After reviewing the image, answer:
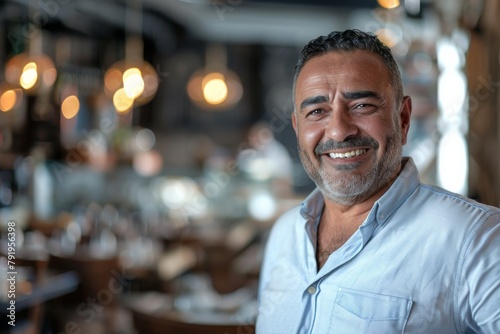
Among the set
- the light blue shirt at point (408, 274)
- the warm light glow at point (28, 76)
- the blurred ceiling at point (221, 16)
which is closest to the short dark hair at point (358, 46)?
the light blue shirt at point (408, 274)

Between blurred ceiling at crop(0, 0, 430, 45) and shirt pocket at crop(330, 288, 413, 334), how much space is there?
289 inches

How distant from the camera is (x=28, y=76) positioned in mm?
5586

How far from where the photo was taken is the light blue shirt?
136cm

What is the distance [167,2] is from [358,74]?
8.17 m

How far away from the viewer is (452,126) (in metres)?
3.46

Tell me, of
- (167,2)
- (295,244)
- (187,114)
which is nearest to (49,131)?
(167,2)

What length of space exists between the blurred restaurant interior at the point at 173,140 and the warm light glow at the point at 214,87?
17 mm

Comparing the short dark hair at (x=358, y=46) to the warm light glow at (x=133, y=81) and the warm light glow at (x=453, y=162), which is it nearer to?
the warm light glow at (x=453, y=162)

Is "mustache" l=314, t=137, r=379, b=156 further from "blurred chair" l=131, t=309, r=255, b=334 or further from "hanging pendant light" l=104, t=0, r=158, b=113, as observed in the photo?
"hanging pendant light" l=104, t=0, r=158, b=113

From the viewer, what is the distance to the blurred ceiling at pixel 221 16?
8.75 meters

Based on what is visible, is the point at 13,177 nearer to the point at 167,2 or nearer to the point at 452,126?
the point at 167,2

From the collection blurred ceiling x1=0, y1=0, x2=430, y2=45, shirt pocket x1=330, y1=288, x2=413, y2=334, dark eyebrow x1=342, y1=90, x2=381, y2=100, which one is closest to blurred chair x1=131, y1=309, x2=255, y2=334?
shirt pocket x1=330, y1=288, x2=413, y2=334

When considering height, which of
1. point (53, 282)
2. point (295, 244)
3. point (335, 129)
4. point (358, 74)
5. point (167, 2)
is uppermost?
point (167, 2)

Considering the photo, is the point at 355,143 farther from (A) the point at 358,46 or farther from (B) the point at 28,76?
(B) the point at 28,76
